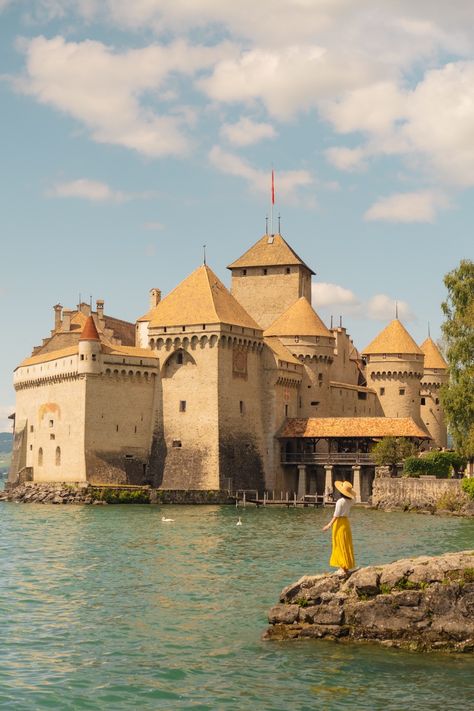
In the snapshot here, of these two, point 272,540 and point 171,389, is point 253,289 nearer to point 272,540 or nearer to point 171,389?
point 171,389

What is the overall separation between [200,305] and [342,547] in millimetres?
44915

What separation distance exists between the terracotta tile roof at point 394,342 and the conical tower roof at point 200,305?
16.9 m

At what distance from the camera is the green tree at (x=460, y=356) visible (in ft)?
166

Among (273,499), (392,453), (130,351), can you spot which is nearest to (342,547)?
(392,453)

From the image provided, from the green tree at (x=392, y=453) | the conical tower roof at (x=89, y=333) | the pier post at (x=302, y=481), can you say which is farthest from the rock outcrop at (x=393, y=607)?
the pier post at (x=302, y=481)

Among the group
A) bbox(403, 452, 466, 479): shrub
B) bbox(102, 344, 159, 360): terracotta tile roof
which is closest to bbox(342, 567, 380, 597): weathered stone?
bbox(403, 452, 466, 479): shrub

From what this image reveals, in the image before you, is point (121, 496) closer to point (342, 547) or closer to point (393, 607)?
point (342, 547)

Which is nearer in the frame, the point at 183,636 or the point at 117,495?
the point at 183,636

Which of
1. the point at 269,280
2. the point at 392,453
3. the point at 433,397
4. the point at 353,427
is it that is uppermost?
the point at 269,280

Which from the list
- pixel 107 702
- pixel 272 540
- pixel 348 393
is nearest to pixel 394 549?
pixel 272 540

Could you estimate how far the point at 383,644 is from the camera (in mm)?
18672

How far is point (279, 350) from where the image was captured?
7031 centimetres

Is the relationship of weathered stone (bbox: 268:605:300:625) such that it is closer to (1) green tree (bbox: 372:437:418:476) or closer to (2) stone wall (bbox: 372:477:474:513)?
(2) stone wall (bbox: 372:477:474:513)

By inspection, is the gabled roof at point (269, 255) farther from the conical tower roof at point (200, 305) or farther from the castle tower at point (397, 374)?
the conical tower roof at point (200, 305)
